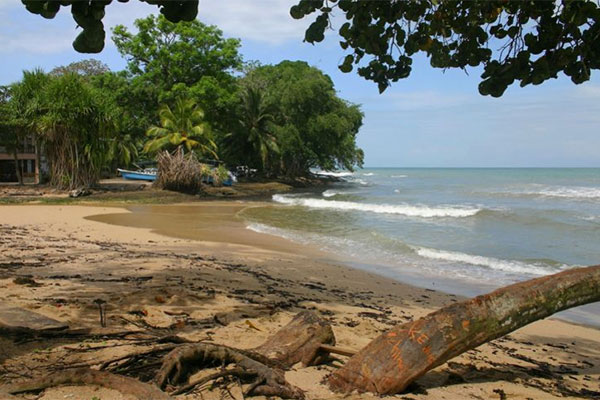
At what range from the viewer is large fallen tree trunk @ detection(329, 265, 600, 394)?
116 inches

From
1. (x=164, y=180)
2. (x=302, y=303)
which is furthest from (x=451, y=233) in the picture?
(x=164, y=180)

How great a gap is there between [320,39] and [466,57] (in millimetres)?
1300

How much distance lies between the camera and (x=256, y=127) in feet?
126

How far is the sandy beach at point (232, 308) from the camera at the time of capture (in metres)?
3.17

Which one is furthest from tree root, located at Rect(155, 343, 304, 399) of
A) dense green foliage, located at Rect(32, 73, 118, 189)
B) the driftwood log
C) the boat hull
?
the boat hull

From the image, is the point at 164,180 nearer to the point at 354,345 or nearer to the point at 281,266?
the point at 281,266

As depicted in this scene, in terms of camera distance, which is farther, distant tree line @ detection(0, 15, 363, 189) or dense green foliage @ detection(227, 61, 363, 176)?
dense green foliage @ detection(227, 61, 363, 176)

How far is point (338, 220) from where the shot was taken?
17.8m

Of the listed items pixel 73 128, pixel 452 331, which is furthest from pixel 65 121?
pixel 452 331

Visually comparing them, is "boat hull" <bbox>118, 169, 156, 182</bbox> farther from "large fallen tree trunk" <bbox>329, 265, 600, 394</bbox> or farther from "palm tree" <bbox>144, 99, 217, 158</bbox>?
"large fallen tree trunk" <bbox>329, 265, 600, 394</bbox>

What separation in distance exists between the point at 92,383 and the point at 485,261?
9281 mm

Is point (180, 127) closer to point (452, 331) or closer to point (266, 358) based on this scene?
point (266, 358)

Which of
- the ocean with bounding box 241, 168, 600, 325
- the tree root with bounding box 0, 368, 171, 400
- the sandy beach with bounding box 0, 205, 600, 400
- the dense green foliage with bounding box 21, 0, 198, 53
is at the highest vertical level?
the dense green foliage with bounding box 21, 0, 198, 53

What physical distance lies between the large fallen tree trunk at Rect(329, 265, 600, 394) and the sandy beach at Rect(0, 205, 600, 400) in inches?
6.2
